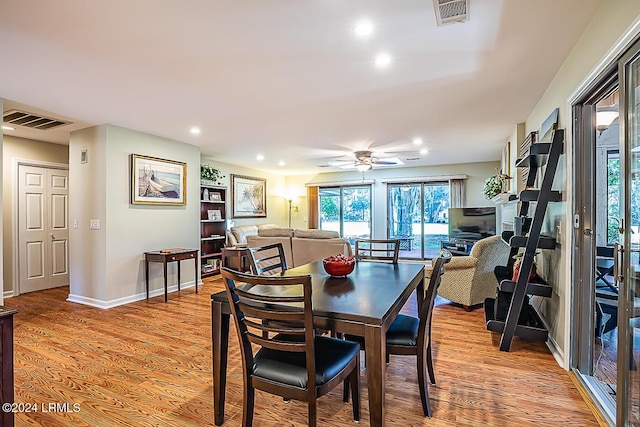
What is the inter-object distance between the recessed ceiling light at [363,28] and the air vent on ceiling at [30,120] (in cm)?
400

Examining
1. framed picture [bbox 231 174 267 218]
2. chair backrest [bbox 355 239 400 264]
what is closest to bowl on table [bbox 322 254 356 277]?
chair backrest [bbox 355 239 400 264]

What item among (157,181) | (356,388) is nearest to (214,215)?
(157,181)

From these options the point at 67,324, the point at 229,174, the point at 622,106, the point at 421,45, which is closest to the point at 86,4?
the point at 421,45

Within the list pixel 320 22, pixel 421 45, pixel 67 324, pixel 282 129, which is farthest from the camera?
pixel 282 129

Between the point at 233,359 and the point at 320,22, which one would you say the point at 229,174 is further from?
the point at 320,22

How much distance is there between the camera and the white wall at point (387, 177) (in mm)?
7477

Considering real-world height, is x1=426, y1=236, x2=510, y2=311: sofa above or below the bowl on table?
below

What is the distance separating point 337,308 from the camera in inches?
62.7

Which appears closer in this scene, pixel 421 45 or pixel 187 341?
pixel 421 45

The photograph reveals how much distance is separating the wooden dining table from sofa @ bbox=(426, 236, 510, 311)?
1.78 meters

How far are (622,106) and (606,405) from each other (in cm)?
172

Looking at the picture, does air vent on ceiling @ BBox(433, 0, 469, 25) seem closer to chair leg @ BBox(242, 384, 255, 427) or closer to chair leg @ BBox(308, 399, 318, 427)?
chair leg @ BBox(308, 399, 318, 427)

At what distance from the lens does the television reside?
6.56 metres

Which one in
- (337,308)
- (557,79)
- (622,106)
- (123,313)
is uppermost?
(557,79)
